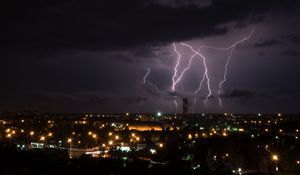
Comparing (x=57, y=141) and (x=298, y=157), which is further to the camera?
(x=57, y=141)

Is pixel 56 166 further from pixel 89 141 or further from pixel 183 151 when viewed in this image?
pixel 89 141

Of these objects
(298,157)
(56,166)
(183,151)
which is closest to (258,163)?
(298,157)

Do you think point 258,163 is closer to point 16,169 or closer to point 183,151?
point 183,151

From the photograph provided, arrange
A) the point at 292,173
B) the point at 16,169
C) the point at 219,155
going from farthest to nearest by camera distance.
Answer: the point at 219,155 < the point at 292,173 < the point at 16,169

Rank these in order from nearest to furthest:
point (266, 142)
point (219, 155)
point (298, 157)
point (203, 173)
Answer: point (203, 173)
point (298, 157)
point (219, 155)
point (266, 142)

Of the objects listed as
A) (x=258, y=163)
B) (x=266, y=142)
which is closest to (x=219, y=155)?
(x=258, y=163)

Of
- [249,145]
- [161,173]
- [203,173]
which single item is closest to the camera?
[161,173]

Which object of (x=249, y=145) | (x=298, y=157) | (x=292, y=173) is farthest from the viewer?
(x=249, y=145)

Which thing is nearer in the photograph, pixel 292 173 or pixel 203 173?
pixel 203 173
